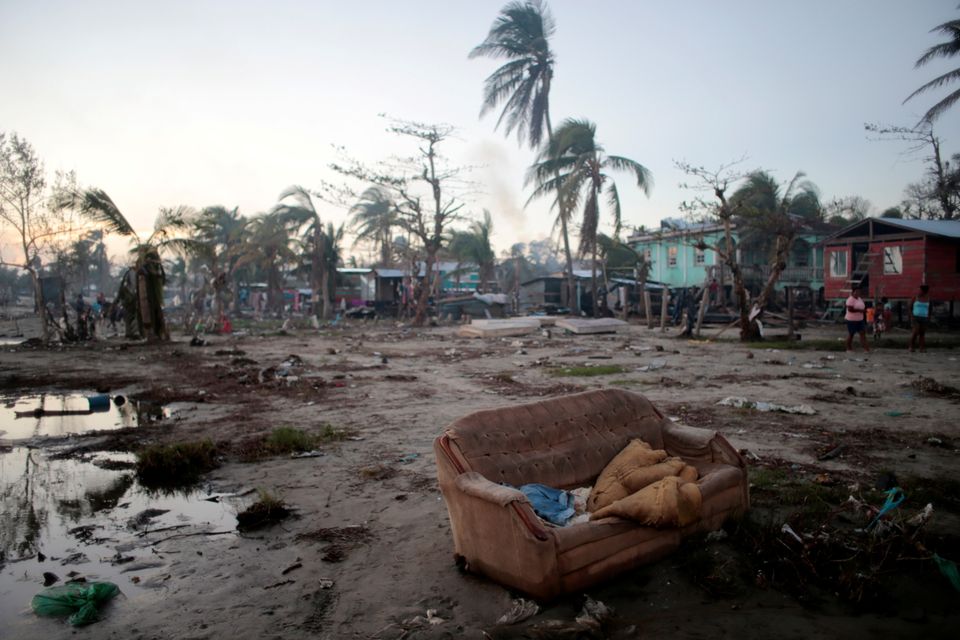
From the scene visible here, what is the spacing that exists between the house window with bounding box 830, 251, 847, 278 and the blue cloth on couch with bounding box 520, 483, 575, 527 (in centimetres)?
2379

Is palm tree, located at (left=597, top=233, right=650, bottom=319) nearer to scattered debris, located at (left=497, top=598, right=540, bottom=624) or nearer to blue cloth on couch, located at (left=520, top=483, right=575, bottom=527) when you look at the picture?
blue cloth on couch, located at (left=520, top=483, right=575, bottom=527)

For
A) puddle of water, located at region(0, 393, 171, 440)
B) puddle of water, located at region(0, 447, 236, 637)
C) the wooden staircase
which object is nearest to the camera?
puddle of water, located at region(0, 447, 236, 637)

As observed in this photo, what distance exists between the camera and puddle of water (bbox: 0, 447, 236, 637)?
3529 mm

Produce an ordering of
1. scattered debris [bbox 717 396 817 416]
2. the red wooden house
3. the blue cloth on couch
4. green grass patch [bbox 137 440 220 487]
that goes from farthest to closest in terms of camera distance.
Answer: the red wooden house → scattered debris [bbox 717 396 817 416] → green grass patch [bbox 137 440 220 487] → the blue cloth on couch

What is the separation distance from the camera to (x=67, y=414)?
327 inches

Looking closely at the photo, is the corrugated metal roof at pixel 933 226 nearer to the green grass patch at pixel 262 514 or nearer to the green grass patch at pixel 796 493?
the green grass patch at pixel 796 493

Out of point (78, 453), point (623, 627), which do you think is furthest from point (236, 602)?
point (78, 453)

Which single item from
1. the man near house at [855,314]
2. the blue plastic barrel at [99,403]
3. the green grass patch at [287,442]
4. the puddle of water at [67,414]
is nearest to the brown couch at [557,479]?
the green grass patch at [287,442]

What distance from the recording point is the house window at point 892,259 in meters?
20.7

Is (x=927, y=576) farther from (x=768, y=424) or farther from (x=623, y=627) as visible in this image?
(x=768, y=424)

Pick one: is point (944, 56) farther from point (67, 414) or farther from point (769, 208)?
point (67, 414)

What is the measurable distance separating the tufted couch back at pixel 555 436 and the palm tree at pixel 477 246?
30.4 meters

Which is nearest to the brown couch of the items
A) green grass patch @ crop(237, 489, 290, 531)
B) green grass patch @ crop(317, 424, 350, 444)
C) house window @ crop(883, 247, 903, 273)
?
green grass patch @ crop(237, 489, 290, 531)

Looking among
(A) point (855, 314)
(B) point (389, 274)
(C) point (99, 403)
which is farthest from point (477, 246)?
(C) point (99, 403)
